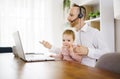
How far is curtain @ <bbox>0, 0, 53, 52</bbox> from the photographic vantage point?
13.4 ft

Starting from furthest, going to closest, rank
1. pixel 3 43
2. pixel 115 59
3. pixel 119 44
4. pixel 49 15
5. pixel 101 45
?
pixel 49 15 → pixel 3 43 → pixel 119 44 → pixel 101 45 → pixel 115 59

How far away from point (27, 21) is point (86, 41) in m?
2.17

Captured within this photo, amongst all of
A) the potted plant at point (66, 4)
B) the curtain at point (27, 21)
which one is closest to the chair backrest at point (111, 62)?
the potted plant at point (66, 4)

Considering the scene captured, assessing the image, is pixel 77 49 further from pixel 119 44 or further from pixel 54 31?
pixel 54 31

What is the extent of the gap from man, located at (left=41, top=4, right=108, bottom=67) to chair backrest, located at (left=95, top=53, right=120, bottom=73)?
749mm

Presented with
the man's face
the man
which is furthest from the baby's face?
the man's face

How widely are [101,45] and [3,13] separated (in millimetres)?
2574

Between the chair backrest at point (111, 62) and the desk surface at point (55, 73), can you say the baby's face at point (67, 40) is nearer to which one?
the chair backrest at point (111, 62)

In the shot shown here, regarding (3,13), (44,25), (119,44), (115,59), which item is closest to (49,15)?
(44,25)

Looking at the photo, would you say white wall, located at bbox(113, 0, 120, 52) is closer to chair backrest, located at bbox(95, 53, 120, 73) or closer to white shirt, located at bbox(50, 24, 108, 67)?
white shirt, located at bbox(50, 24, 108, 67)

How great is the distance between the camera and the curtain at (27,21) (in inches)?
161

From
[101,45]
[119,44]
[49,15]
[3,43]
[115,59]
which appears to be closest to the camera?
[115,59]

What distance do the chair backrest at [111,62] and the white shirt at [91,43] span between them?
755 millimetres

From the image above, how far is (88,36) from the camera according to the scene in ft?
7.56
